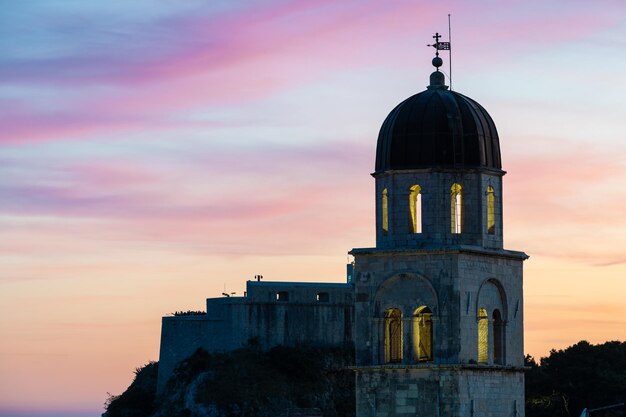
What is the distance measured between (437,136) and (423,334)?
21.9 feet

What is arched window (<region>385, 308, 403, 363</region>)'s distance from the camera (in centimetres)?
6034

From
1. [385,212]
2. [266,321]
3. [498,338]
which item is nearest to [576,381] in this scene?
[266,321]

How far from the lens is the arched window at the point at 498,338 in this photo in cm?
6076

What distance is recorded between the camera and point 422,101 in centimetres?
6066

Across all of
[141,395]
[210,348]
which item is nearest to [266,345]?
[210,348]

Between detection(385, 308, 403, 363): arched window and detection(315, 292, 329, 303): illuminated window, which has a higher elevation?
detection(315, 292, 329, 303): illuminated window

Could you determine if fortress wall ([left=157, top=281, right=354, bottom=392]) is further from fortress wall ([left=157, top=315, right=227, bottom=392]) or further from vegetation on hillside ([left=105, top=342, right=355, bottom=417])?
vegetation on hillside ([left=105, top=342, right=355, bottom=417])

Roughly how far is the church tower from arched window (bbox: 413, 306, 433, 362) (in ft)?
0.11

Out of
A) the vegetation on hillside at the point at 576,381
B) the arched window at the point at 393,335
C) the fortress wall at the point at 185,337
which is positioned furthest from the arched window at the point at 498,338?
the fortress wall at the point at 185,337

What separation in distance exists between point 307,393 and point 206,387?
9711 millimetres

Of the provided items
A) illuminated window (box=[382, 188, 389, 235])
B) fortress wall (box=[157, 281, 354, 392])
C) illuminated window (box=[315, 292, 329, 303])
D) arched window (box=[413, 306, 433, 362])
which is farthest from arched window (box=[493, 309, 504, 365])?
illuminated window (box=[315, 292, 329, 303])

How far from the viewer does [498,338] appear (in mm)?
61000

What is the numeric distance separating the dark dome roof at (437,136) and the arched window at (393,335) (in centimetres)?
492

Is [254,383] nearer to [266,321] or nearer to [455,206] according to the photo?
[266,321]
